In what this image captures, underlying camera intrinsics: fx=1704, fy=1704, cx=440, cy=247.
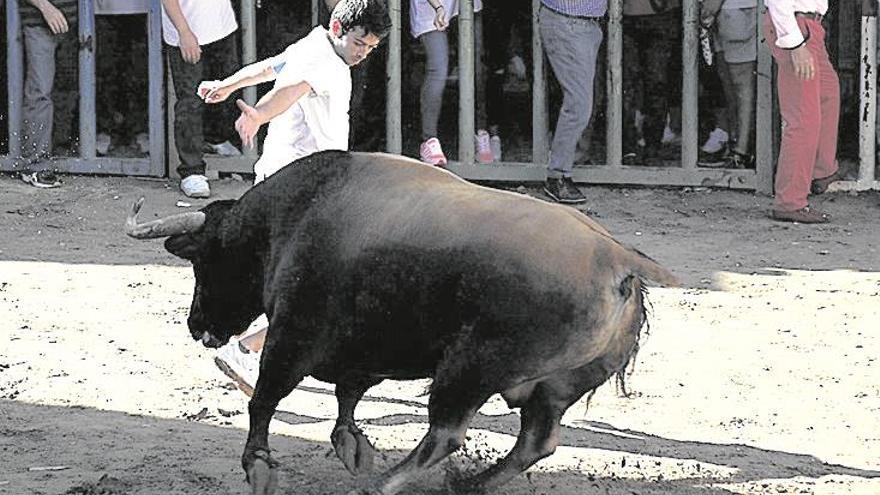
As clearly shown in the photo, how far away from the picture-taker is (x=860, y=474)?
624 cm

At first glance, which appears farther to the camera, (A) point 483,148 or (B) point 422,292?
(A) point 483,148

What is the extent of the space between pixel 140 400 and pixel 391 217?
2239 millimetres

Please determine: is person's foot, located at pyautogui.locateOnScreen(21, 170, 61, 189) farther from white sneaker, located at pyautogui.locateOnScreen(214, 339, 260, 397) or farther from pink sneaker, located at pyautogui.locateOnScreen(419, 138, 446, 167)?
white sneaker, located at pyautogui.locateOnScreen(214, 339, 260, 397)

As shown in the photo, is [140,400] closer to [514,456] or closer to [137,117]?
[514,456]

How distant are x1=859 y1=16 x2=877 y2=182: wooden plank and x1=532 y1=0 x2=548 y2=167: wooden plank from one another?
2233 mm

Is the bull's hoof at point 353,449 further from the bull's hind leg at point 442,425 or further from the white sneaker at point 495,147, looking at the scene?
the white sneaker at point 495,147

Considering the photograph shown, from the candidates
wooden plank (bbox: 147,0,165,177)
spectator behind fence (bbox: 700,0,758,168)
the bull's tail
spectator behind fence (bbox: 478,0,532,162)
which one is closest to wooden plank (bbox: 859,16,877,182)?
spectator behind fence (bbox: 700,0,758,168)

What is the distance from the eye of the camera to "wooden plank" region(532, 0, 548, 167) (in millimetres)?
12273

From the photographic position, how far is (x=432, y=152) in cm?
1205

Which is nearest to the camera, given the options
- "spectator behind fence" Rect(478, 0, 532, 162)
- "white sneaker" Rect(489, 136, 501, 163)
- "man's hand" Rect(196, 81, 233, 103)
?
"man's hand" Rect(196, 81, 233, 103)

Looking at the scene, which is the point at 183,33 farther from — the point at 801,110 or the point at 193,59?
the point at 801,110

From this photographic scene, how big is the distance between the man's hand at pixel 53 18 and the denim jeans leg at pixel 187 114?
0.76 m

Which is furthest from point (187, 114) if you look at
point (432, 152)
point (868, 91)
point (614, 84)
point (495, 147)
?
point (868, 91)

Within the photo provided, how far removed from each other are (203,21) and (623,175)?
3.18 m
